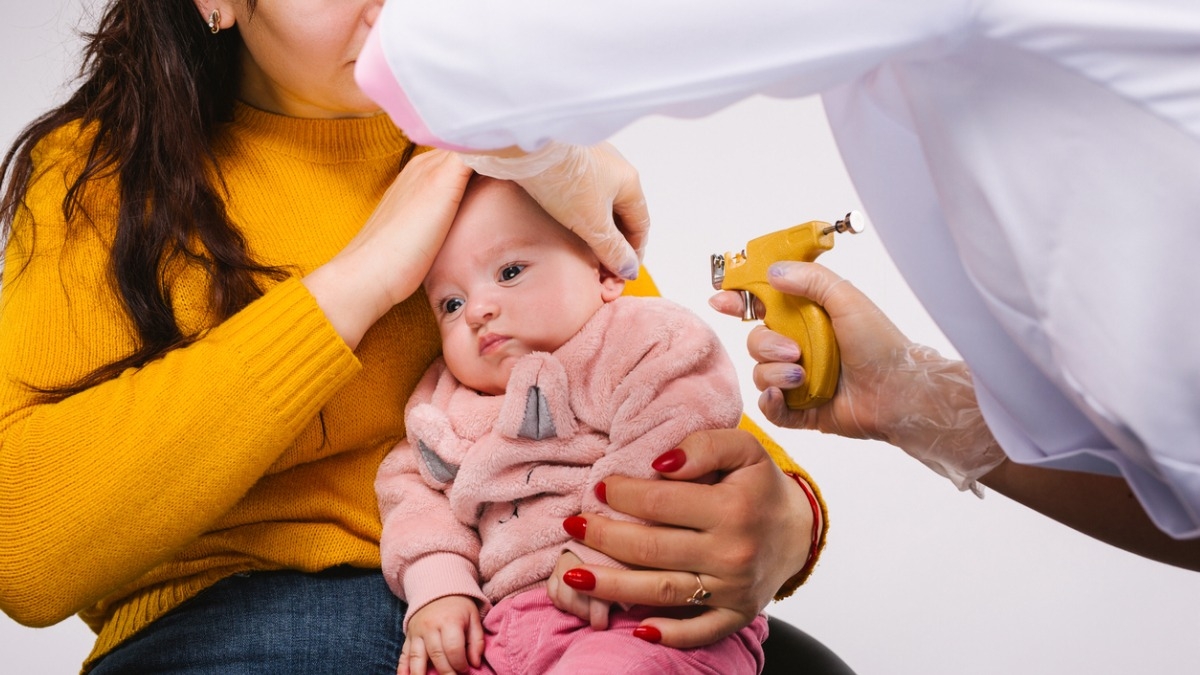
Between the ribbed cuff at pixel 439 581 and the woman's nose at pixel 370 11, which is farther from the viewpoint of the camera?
the woman's nose at pixel 370 11

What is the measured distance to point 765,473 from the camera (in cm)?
129

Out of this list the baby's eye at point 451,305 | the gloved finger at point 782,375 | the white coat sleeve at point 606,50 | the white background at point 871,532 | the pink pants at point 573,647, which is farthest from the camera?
the white background at point 871,532

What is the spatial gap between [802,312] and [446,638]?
0.53 m

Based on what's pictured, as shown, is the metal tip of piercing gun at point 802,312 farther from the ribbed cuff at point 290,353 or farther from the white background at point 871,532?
the white background at point 871,532

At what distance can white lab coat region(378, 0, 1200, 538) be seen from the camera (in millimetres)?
678

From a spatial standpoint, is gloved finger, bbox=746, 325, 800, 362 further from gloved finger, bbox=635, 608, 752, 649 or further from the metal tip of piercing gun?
gloved finger, bbox=635, 608, 752, 649

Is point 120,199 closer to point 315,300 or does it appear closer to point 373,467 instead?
point 315,300

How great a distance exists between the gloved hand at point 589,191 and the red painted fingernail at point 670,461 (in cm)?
28

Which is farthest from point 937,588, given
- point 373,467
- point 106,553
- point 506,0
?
point 506,0

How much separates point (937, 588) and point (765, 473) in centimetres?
140

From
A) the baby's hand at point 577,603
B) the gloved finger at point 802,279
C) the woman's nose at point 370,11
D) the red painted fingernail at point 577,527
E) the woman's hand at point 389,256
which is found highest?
the woman's nose at point 370,11

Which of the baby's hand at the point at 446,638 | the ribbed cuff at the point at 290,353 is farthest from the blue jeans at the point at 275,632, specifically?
the ribbed cuff at the point at 290,353

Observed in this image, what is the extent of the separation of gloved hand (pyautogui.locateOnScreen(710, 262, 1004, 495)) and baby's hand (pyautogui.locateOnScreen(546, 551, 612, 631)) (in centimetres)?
31

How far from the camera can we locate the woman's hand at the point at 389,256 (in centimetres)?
125
